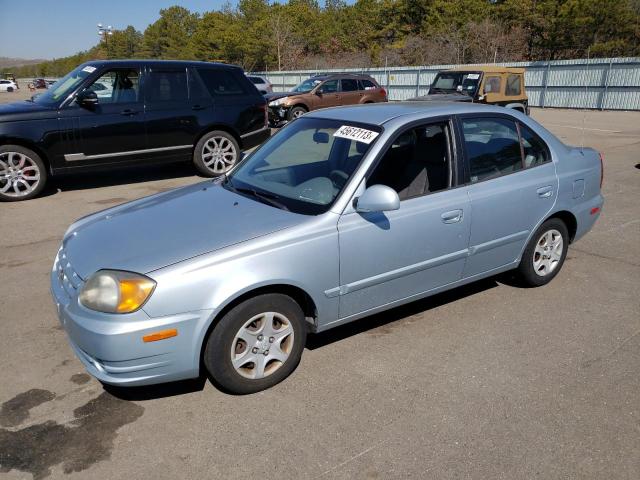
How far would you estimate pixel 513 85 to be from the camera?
14.4 m

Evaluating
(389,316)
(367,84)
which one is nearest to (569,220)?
(389,316)

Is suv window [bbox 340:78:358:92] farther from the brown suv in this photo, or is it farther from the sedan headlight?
the sedan headlight

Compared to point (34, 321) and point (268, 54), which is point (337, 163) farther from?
point (268, 54)

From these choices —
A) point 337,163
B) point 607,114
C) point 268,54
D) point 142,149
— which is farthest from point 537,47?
point 337,163

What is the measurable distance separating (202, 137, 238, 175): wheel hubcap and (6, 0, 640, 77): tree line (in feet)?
117

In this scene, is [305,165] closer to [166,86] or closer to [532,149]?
[532,149]

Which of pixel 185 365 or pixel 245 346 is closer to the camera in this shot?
pixel 185 365

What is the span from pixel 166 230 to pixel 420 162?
6.20 feet

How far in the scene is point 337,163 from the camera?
11.7 feet

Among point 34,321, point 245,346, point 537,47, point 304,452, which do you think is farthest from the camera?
point 537,47

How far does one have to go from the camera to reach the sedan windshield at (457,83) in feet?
45.6

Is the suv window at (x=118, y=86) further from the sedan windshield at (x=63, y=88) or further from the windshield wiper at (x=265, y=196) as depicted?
the windshield wiper at (x=265, y=196)

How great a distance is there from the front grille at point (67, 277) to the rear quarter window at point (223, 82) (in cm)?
604

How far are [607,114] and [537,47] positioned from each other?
72.2 ft
